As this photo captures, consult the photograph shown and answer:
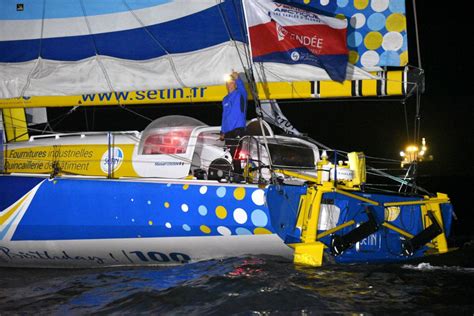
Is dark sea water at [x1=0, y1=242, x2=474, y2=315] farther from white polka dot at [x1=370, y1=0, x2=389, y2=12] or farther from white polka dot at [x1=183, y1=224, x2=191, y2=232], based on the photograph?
white polka dot at [x1=370, y1=0, x2=389, y2=12]

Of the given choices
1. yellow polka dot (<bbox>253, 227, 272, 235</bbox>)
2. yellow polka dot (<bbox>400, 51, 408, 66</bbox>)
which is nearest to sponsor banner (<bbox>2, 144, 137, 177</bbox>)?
yellow polka dot (<bbox>253, 227, 272, 235</bbox>)

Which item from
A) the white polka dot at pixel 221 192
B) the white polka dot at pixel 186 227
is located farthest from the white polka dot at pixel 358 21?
the white polka dot at pixel 186 227

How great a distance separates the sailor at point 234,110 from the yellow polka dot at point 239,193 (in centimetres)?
93

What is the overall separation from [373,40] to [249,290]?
13.0ft

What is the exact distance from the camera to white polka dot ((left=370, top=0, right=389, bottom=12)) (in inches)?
266

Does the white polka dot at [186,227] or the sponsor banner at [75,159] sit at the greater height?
the sponsor banner at [75,159]

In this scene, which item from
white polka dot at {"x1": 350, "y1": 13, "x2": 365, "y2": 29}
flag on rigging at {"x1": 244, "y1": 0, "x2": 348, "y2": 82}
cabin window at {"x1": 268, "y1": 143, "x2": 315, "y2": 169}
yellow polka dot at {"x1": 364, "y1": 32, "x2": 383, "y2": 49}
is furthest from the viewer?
cabin window at {"x1": 268, "y1": 143, "x2": 315, "y2": 169}

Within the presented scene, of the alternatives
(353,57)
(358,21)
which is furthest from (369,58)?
(358,21)

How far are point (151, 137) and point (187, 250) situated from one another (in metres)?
1.93

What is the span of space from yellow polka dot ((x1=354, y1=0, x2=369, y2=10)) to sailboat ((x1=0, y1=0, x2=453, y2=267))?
0.07ft

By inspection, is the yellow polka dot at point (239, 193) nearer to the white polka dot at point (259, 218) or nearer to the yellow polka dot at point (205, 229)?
the white polka dot at point (259, 218)

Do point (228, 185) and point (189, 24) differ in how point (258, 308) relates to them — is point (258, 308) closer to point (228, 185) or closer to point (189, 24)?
point (228, 185)

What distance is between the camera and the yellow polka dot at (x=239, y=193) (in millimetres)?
5395

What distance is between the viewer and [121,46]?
290 inches
